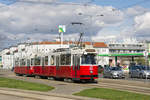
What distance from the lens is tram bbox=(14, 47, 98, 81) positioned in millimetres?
Result: 25203

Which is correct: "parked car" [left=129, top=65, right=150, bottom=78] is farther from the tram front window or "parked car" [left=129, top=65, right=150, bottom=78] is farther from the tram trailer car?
the tram trailer car

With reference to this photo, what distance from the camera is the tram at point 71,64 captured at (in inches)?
992

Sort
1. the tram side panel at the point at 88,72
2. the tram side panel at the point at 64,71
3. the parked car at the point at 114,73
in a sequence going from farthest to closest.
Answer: the parked car at the point at 114,73
the tram side panel at the point at 64,71
the tram side panel at the point at 88,72

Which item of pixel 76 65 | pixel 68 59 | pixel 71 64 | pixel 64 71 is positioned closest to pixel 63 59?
pixel 64 71

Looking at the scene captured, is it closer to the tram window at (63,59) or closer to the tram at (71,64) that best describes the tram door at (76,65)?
the tram at (71,64)

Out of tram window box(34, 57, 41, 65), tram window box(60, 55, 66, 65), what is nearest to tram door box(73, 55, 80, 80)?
tram window box(60, 55, 66, 65)

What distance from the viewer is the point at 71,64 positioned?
26.2 meters

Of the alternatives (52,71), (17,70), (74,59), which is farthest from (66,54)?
(17,70)

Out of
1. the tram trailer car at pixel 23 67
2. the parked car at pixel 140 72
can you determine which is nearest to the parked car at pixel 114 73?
the parked car at pixel 140 72

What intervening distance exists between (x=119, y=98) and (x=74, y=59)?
11.8 metres

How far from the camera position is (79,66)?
25.1 m

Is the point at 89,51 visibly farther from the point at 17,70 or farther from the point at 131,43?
the point at 131,43

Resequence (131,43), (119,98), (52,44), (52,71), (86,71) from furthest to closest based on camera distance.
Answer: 1. (131,43)
2. (52,44)
3. (52,71)
4. (86,71)
5. (119,98)

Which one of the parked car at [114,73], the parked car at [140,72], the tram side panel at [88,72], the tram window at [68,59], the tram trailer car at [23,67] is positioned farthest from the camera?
the tram trailer car at [23,67]
